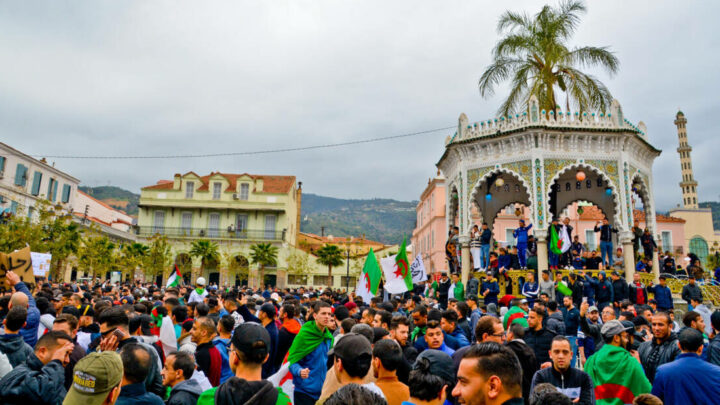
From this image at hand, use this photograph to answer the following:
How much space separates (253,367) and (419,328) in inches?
143

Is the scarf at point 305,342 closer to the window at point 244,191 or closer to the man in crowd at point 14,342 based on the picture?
the man in crowd at point 14,342

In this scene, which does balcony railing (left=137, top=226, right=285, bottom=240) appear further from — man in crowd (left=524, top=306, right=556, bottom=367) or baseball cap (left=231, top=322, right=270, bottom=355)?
baseball cap (left=231, top=322, right=270, bottom=355)

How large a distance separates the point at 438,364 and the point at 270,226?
48.8 meters

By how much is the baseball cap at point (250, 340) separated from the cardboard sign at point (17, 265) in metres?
7.66

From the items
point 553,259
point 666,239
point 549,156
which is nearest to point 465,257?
point 553,259

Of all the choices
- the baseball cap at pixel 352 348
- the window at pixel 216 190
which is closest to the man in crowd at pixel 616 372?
the baseball cap at pixel 352 348

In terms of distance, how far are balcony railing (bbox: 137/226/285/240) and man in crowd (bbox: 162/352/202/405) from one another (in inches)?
1854

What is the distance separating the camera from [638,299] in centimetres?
1544

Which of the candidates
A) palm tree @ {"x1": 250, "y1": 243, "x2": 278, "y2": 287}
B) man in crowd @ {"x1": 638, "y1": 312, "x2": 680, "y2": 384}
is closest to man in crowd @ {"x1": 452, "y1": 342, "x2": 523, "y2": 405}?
man in crowd @ {"x1": 638, "y1": 312, "x2": 680, "y2": 384}

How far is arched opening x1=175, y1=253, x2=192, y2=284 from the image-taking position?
4888 centimetres

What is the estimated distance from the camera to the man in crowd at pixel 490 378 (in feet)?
8.80

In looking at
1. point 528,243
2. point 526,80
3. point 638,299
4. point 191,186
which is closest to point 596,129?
point 526,80

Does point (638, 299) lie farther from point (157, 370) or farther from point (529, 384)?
point (157, 370)

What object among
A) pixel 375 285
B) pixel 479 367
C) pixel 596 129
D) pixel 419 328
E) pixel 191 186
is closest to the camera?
pixel 479 367
